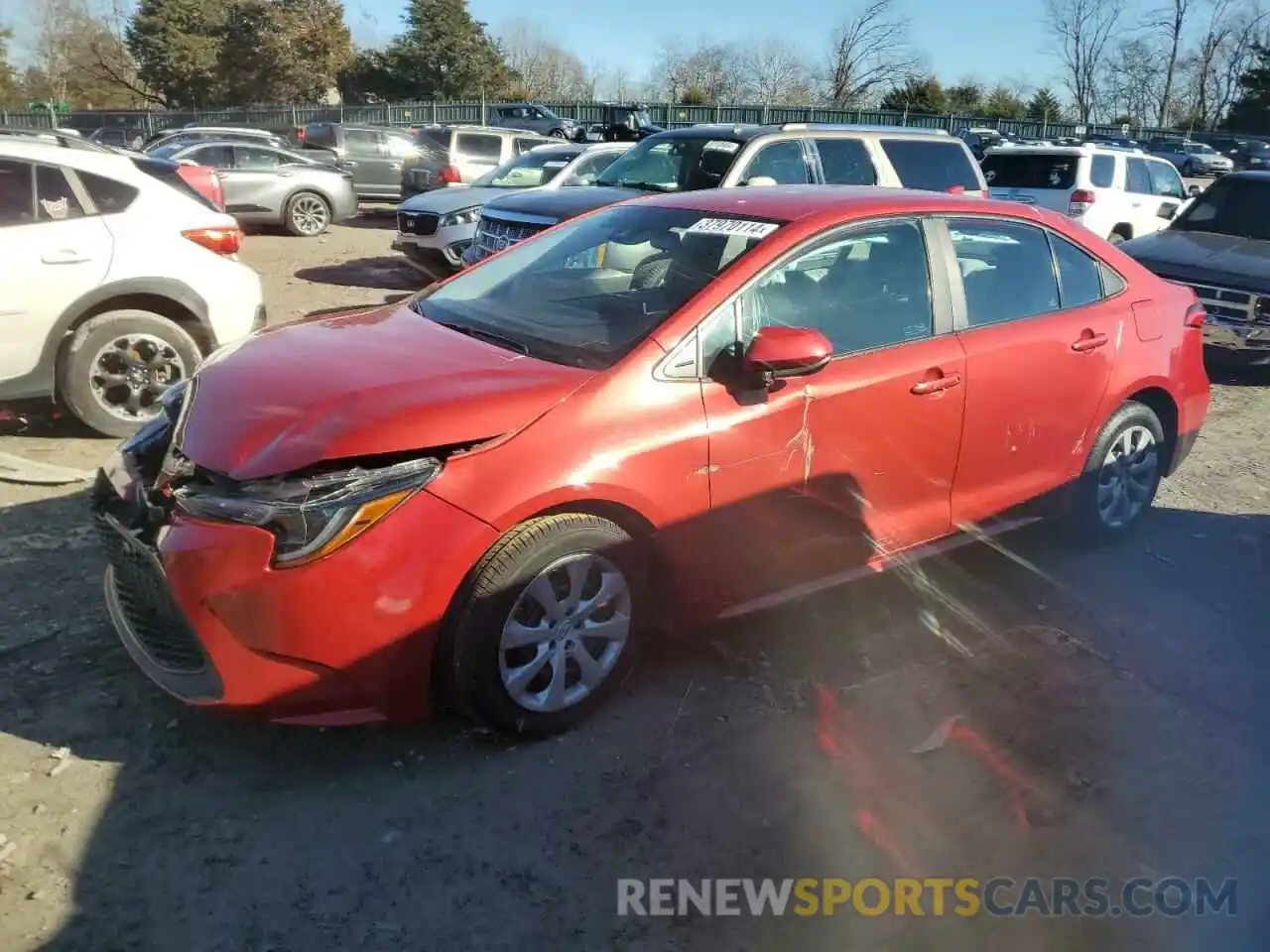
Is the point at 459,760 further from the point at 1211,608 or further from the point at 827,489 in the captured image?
the point at 1211,608

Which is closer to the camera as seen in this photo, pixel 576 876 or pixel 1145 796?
pixel 576 876

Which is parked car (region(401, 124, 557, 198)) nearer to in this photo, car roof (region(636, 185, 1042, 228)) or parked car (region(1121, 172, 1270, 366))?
parked car (region(1121, 172, 1270, 366))

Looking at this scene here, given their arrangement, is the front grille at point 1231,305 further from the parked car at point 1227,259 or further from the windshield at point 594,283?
the windshield at point 594,283

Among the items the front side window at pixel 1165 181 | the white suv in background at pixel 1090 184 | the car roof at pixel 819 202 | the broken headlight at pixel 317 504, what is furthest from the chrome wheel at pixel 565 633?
the front side window at pixel 1165 181

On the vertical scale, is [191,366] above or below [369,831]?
above

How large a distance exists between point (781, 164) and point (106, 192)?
5435 mm

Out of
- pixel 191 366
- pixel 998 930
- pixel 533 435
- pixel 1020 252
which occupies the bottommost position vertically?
pixel 998 930

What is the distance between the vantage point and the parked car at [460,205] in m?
11.5

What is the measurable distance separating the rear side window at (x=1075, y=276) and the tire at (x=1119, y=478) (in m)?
0.57

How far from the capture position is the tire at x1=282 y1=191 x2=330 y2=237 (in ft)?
52.5

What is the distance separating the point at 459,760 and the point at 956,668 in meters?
1.91

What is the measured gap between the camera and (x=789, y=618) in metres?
4.19

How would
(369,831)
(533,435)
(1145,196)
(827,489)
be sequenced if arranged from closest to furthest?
(369,831)
(533,435)
(827,489)
(1145,196)

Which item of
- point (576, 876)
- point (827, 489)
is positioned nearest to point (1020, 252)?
point (827, 489)
